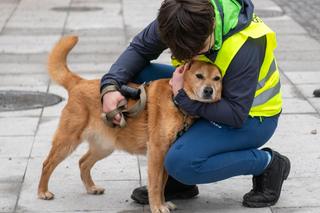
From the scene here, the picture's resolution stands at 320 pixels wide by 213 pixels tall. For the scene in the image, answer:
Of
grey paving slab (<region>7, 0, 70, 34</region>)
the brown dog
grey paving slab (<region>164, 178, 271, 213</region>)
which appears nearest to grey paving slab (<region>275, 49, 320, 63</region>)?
grey paving slab (<region>7, 0, 70, 34</region>)

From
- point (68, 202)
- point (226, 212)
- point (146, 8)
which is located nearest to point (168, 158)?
point (226, 212)

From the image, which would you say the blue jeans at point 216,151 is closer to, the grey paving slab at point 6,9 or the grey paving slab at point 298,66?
the grey paving slab at point 298,66

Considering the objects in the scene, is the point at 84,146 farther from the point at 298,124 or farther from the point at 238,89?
the point at 238,89

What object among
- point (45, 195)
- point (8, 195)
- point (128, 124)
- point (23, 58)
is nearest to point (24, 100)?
point (23, 58)

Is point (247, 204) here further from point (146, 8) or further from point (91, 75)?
point (146, 8)

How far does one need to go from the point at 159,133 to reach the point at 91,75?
4159mm

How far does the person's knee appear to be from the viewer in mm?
4523

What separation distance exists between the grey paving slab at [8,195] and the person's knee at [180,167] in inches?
43.3

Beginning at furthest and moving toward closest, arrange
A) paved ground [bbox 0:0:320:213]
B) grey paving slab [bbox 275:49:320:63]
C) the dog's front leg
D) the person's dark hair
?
grey paving slab [bbox 275:49:320:63], paved ground [bbox 0:0:320:213], the dog's front leg, the person's dark hair

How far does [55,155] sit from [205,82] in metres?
1.19

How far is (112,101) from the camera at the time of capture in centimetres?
466

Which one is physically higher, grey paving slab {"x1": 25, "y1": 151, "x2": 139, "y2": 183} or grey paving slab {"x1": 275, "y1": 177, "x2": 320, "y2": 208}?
grey paving slab {"x1": 275, "y1": 177, "x2": 320, "y2": 208}

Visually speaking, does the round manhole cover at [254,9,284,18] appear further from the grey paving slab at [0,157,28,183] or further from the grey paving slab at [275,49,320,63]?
the grey paving slab at [0,157,28,183]

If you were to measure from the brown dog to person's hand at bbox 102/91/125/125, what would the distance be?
0.10 meters
